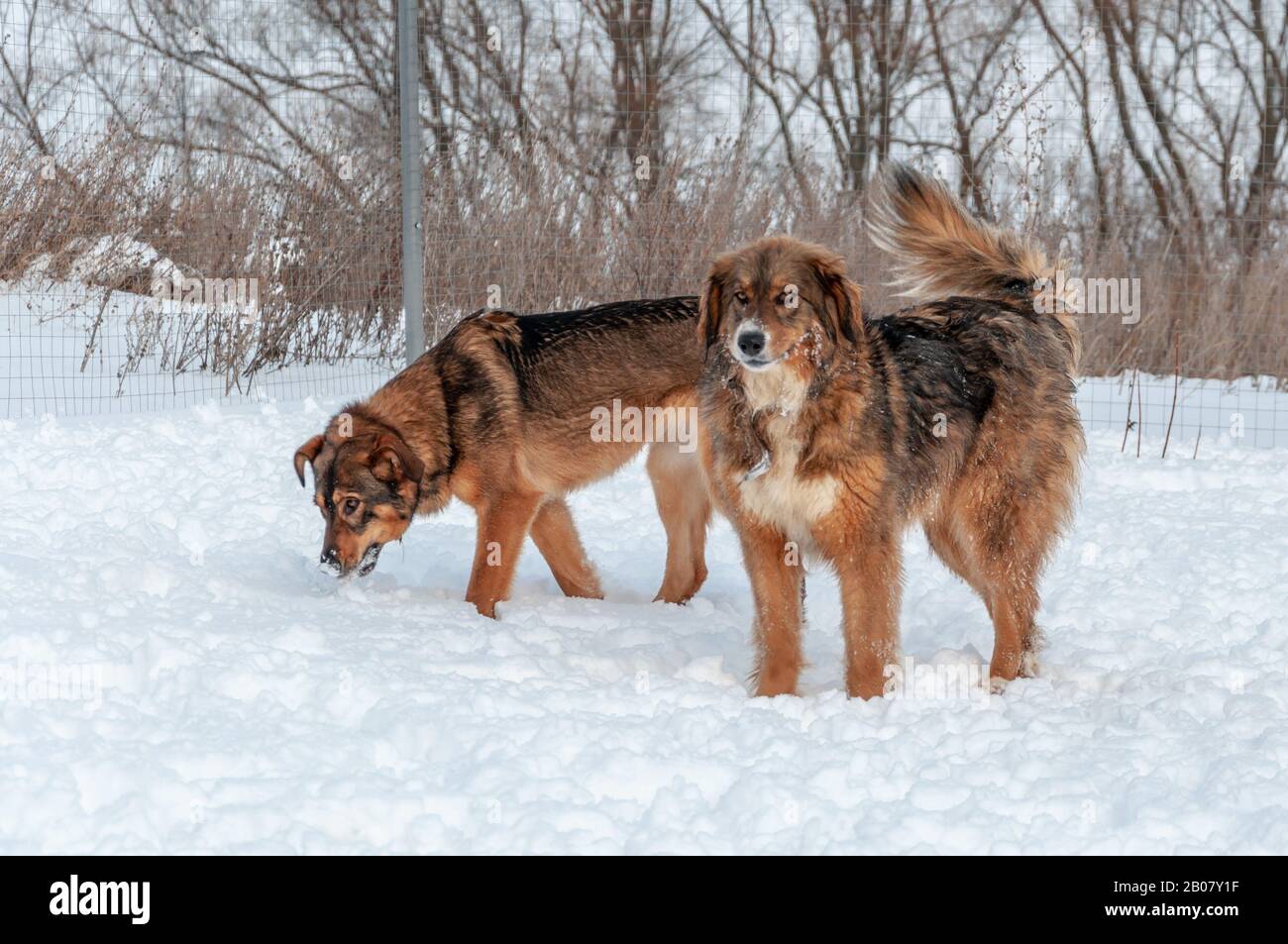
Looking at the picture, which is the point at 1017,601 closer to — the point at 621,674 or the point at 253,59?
the point at 621,674

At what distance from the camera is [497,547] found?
19.4ft

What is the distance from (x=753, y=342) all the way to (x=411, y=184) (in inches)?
229

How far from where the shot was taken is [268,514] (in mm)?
7223

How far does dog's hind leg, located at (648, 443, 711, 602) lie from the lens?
633 cm

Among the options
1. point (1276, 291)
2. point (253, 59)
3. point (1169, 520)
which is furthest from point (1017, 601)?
point (1276, 291)

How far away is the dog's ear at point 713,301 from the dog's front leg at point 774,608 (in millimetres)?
740

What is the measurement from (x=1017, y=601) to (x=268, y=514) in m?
4.33

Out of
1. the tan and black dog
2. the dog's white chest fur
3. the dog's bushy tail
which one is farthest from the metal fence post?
the dog's white chest fur

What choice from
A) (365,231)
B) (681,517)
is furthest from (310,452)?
(365,231)

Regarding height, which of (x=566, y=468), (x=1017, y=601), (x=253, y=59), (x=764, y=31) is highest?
(x=764, y=31)

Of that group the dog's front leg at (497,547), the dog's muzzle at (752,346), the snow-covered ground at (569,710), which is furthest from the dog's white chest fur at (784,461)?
the dog's front leg at (497,547)

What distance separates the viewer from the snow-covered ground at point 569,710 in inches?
130

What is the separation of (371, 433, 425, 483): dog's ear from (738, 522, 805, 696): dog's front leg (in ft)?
5.83

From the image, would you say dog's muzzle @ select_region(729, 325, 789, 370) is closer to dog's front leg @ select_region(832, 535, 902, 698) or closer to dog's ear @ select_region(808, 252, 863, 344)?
dog's ear @ select_region(808, 252, 863, 344)
